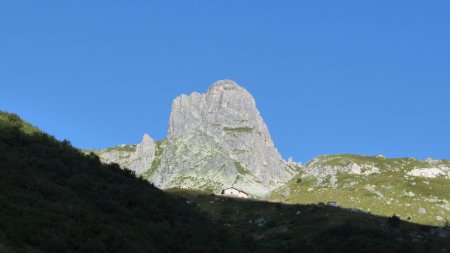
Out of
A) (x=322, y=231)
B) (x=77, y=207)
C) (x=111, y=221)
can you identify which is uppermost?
(x=322, y=231)

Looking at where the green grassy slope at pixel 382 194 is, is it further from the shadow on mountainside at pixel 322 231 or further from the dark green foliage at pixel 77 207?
the dark green foliage at pixel 77 207

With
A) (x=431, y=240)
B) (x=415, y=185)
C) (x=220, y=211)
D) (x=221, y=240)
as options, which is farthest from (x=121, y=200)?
(x=415, y=185)

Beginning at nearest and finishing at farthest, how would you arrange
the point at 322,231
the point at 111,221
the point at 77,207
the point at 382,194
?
the point at 77,207
the point at 111,221
the point at 322,231
the point at 382,194

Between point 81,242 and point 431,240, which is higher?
point 431,240

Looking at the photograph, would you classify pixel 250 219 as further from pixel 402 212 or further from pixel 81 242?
pixel 402 212

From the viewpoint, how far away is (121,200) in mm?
30219

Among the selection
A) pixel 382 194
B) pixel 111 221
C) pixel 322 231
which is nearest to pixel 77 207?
pixel 111 221

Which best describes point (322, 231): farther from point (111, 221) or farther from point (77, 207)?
point (77, 207)

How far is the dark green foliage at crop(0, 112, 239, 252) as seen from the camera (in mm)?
20219

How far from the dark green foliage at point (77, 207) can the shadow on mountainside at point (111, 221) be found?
0.05 meters

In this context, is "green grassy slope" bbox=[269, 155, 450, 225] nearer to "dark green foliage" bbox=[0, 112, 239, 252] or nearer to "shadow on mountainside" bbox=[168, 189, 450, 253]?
"shadow on mountainside" bbox=[168, 189, 450, 253]

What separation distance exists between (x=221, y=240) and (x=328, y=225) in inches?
731

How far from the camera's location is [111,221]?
25547 mm

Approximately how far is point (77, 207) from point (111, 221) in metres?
1.99
